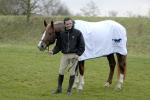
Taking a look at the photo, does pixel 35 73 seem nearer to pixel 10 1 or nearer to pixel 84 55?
pixel 84 55

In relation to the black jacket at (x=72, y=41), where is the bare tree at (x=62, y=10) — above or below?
below

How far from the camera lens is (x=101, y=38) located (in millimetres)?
12133

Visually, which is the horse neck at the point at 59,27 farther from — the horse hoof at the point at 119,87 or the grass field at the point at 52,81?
the horse hoof at the point at 119,87

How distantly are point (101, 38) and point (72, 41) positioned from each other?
166 centimetres

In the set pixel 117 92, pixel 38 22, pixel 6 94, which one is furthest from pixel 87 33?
pixel 38 22

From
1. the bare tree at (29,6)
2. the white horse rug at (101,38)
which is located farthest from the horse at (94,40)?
the bare tree at (29,6)

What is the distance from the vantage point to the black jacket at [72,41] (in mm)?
10742

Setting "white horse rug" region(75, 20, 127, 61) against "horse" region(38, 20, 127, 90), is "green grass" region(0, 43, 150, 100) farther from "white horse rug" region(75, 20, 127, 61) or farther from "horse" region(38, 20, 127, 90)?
"white horse rug" region(75, 20, 127, 61)

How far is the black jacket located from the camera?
35.2 ft

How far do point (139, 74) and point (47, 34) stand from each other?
650 cm

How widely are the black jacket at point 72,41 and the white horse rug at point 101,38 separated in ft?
1.86

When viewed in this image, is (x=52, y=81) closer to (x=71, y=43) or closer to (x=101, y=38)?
(x=101, y=38)

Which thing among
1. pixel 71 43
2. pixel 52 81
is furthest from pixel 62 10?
pixel 71 43

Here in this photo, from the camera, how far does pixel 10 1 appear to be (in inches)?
2318
